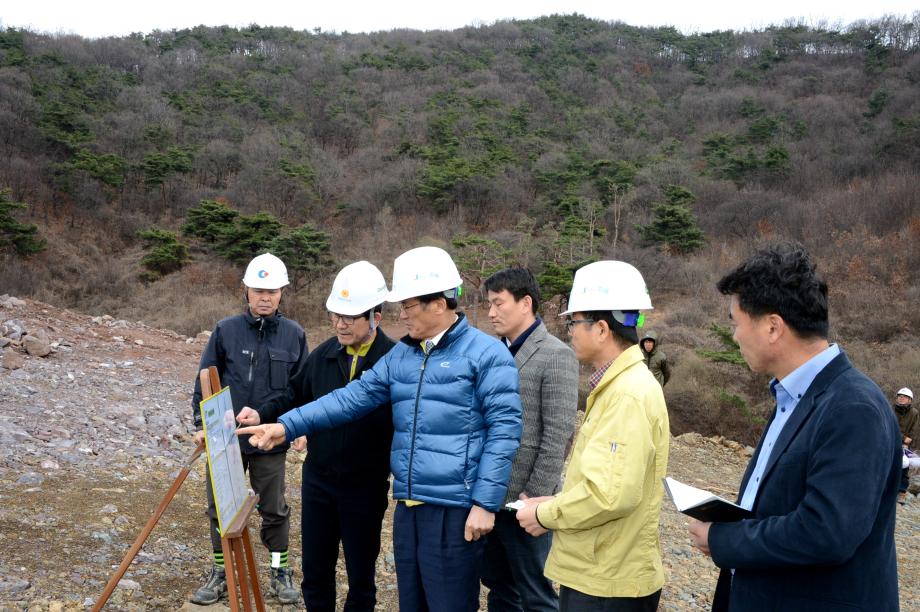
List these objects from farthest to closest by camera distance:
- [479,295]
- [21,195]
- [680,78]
Answer: [680,78] < [21,195] < [479,295]

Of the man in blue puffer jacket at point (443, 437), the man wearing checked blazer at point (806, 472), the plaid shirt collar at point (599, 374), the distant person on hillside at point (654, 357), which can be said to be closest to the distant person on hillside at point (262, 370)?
the man in blue puffer jacket at point (443, 437)

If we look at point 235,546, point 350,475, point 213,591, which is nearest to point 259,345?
point 350,475

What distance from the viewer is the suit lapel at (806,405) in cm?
178

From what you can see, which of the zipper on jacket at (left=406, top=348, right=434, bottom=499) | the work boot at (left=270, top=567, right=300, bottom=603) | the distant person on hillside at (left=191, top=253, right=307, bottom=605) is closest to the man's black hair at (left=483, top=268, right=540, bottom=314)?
the zipper on jacket at (left=406, top=348, right=434, bottom=499)

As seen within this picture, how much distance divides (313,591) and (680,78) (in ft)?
175

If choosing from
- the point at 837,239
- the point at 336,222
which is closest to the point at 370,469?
the point at 837,239

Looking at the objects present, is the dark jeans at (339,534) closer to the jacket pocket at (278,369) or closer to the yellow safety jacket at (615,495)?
the jacket pocket at (278,369)

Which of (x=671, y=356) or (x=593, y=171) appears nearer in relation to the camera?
(x=671, y=356)

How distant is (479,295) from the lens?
21781mm

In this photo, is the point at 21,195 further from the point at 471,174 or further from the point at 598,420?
the point at 598,420

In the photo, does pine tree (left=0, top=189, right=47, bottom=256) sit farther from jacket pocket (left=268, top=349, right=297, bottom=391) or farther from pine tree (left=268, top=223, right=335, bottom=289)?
jacket pocket (left=268, top=349, right=297, bottom=391)

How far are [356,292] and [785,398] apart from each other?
1911 millimetres

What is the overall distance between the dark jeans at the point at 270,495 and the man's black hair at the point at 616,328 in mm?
2206

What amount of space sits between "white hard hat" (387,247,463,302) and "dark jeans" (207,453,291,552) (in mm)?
1539
